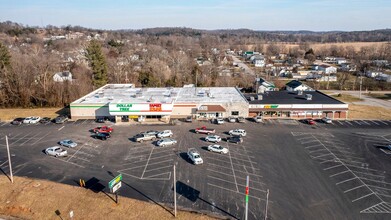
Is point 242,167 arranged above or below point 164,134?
below

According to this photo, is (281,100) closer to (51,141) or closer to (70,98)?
(51,141)

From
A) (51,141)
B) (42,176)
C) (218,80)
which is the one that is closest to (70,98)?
(51,141)

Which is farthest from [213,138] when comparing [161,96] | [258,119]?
[161,96]

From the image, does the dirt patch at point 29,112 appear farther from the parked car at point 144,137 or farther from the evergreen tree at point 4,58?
the parked car at point 144,137

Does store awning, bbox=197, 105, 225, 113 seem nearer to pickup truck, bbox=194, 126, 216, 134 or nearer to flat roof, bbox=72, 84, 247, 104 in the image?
flat roof, bbox=72, 84, 247, 104

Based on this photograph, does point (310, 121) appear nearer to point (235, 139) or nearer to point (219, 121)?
point (219, 121)

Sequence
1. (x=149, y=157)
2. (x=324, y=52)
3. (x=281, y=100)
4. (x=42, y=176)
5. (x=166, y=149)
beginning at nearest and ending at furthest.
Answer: (x=42, y=176) → (x=149, y=157) → (x=166, y=149) → (x=281, y=100) → (x=324, y=52)
